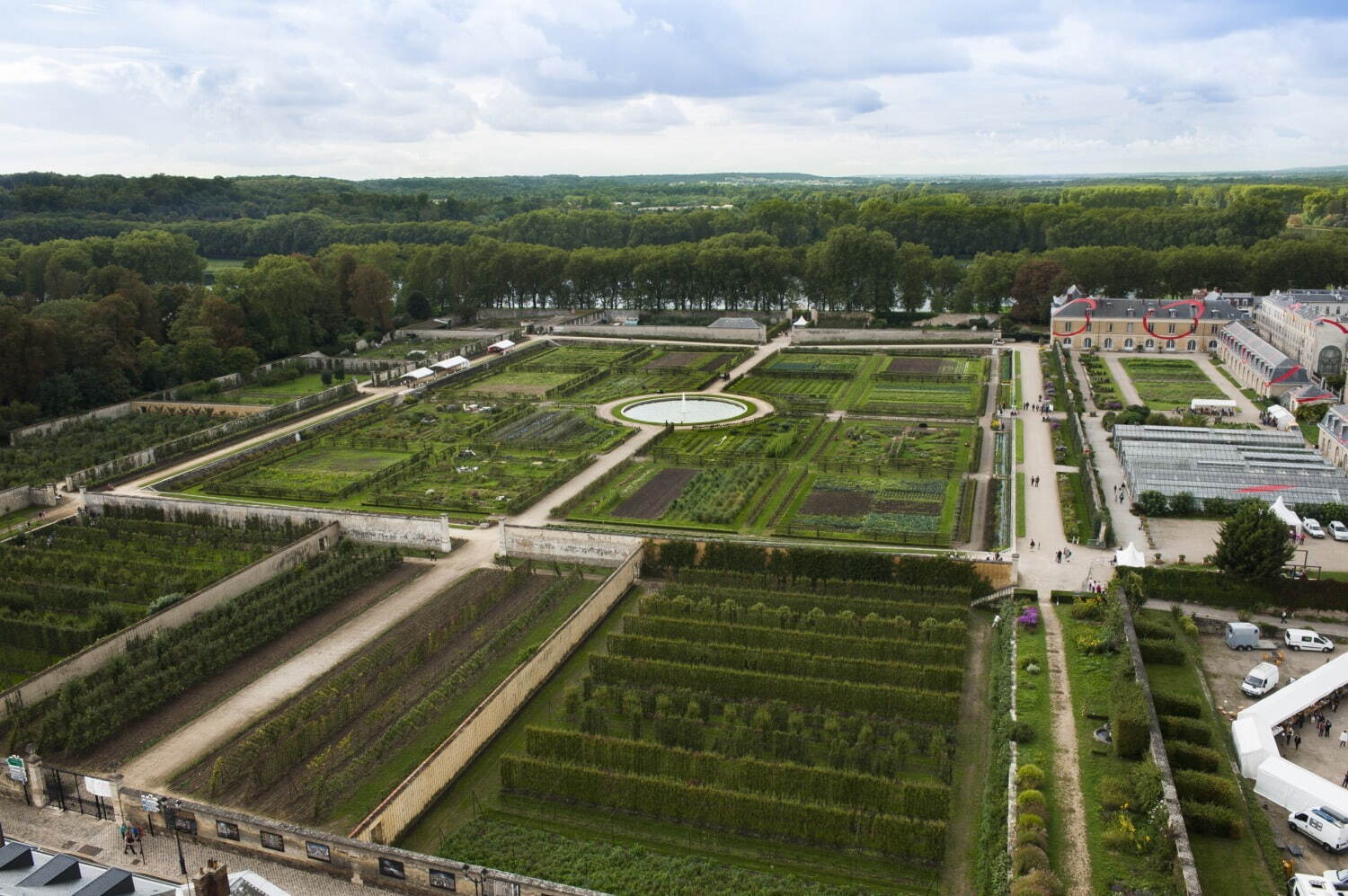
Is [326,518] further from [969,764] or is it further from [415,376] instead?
[415,376]

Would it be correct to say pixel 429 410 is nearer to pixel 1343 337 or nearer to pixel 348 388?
pixel 348 388

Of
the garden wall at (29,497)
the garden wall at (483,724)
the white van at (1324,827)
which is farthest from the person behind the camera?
the garden wall at (29,497)

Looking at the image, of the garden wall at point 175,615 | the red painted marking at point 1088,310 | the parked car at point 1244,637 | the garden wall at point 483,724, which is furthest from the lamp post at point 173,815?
the red painted marking at point 1088,310

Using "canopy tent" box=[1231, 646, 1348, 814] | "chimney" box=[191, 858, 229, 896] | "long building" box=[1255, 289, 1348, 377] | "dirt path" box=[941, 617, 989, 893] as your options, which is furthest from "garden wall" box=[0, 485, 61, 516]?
"long building" box=[1255, 289, 1348, 377]

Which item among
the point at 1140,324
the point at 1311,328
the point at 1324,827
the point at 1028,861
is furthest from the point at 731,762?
the point at 1140,324

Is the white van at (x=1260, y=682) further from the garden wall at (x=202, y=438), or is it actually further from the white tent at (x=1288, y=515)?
the garden wall at (x=202, y=438)

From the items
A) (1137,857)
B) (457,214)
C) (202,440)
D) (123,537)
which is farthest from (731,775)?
(457,214)
